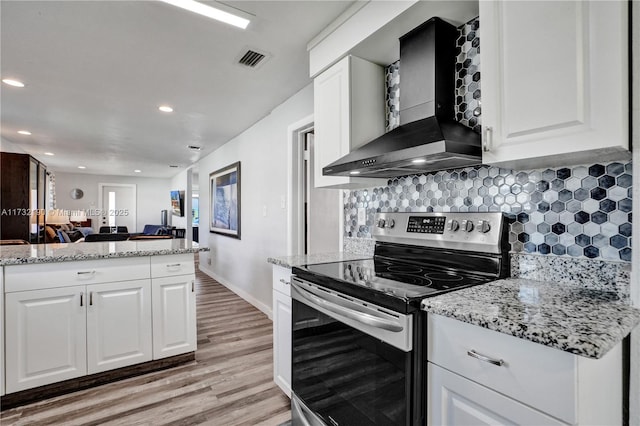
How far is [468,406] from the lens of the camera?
3.10ft

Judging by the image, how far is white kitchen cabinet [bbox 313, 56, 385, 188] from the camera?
1.90 m

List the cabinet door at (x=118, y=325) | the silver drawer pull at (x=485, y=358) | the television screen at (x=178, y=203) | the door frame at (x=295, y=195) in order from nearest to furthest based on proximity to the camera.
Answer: the silver drawer pull at (x=485, y=358) < the cabinet door at (x=118, y=325) < the door frame at (x=295, y=195) < the television screen at (x=178, y=203)

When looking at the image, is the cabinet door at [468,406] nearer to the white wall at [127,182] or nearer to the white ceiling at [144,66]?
the white ceiling at [144,66]

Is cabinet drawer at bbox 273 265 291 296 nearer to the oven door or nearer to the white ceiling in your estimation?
the oven door

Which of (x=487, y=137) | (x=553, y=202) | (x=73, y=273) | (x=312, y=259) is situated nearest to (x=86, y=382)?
(x=73, y=273)

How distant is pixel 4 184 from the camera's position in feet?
13.9

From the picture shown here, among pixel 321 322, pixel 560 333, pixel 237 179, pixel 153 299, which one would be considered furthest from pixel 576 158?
pixel 237 179

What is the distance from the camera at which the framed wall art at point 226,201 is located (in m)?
4.55

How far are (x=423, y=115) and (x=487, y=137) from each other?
44 centimetres

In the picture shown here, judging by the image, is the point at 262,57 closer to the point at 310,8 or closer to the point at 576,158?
the point at 310,8

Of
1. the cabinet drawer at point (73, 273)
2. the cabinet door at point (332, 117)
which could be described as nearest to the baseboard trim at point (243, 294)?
the cabinet drawer at point (73, 273)

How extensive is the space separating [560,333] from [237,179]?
4.15 metres

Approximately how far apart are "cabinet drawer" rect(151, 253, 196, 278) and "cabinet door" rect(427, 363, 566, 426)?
2012mm

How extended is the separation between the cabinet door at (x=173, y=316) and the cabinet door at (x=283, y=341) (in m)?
0.87
